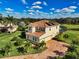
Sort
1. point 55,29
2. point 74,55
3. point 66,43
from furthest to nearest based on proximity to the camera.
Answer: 1. point 55,29
2. point 66,43
3. point 74,55

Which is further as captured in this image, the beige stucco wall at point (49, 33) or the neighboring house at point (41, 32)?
the beige stucco wall at point (49, 33)

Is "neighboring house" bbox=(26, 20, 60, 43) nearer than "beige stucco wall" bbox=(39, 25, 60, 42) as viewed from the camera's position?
Yes

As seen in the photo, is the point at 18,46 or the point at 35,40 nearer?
the point at 18,46

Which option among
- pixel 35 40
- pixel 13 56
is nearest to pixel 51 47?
pixel 35 40

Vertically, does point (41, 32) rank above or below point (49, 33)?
above

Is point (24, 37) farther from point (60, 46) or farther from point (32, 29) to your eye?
point (60, 46)

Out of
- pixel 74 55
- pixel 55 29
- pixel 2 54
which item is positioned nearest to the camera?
pixel 74 55

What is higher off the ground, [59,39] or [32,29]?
[32,29]

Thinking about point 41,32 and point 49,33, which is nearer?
point 41,32

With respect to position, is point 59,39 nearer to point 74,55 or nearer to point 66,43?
point 66,43
